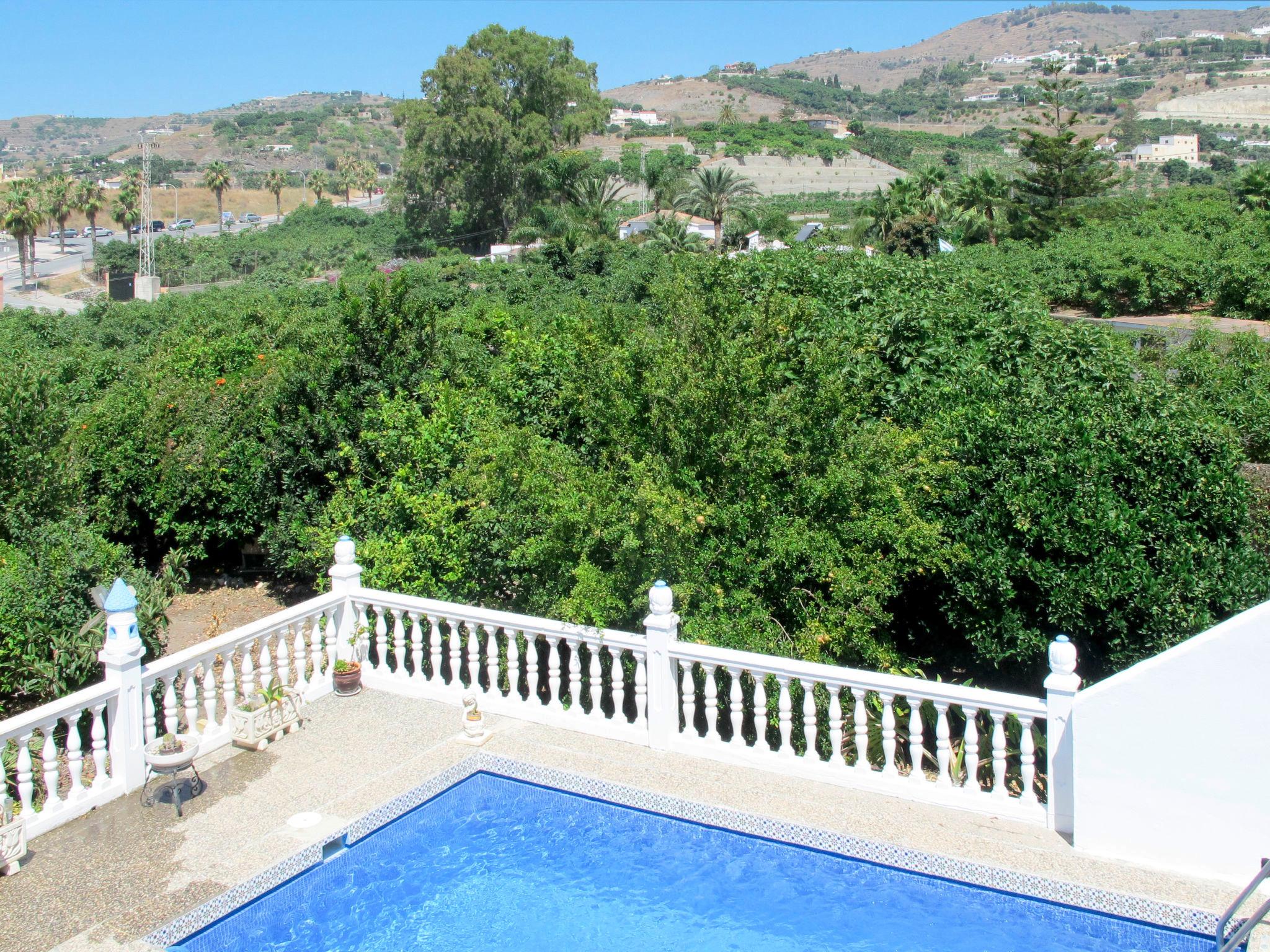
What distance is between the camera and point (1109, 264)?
29328 millimetres

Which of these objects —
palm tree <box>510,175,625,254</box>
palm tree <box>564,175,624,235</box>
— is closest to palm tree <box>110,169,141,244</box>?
palm tree <box>510,175,625,254</box>

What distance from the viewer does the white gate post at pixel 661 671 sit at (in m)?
6.32

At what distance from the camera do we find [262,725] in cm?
674

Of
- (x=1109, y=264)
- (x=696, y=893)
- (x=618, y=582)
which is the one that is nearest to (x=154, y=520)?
(x=618, y=582)

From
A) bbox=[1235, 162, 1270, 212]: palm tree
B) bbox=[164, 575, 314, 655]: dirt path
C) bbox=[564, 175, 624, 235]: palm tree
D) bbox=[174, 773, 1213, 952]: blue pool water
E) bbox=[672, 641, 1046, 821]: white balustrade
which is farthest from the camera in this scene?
bbox=[564, 175, 624, 235]: palm tree

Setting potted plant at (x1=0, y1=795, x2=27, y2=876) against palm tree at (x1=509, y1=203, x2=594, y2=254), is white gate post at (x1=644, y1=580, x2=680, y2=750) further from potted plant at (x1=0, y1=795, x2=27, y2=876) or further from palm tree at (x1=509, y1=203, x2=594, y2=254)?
palm tree at (x1=509, y1=203, x2=594, y2=254)

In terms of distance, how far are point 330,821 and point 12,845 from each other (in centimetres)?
153

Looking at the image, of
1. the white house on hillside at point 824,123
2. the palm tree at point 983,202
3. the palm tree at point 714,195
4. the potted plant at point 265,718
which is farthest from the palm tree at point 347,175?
the potted plant at point 265,718

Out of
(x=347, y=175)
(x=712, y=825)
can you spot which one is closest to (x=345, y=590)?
(x=712, y=825)

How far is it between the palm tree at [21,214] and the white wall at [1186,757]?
259ft

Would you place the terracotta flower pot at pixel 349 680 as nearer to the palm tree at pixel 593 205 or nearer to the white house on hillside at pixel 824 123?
the palm tree at pixel 593 205

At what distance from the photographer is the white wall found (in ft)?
16.3

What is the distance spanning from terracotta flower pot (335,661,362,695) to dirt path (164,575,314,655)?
181 inches

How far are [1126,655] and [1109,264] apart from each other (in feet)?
82.4
